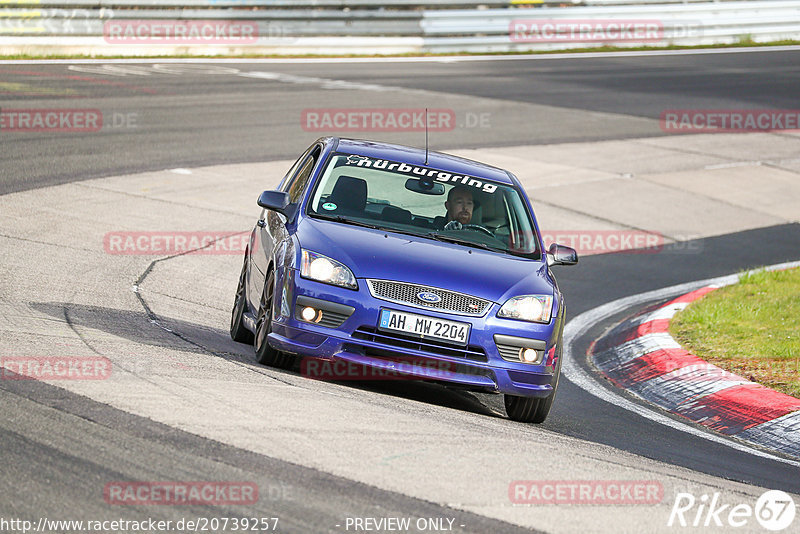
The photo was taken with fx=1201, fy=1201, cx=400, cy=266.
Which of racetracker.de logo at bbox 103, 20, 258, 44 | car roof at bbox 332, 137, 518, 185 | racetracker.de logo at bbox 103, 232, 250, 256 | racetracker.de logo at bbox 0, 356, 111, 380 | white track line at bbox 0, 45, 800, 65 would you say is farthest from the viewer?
racetracker.de logo at bbox 103, 20, 258, 44

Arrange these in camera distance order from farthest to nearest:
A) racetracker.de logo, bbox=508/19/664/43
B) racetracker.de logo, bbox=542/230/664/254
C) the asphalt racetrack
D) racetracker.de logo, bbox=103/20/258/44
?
racetracker.de logo, bbox=508/19/664/43
racetracker.de logo, bbox=103/20/258/44
racetracker.de logo, bbox=542/230/664/254
the asphalt racetrack

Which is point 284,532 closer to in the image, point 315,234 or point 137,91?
point 315,234

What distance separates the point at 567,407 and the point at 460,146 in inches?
468

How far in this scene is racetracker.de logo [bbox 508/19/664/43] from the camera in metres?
32.7

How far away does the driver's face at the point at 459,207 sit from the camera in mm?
8484

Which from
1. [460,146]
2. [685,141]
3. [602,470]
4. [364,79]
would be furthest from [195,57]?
[602,470]

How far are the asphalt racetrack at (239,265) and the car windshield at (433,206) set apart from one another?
112 centimetres

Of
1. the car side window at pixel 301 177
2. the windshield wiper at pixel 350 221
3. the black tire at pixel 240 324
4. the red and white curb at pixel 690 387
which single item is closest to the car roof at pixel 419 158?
the car side window at pixel 301 177

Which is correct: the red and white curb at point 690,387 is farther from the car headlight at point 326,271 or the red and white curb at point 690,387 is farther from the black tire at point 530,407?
the car headlight at point 326,271

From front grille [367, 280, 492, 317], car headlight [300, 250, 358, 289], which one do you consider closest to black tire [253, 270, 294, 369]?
car headlight [300, 250, 358, 289]

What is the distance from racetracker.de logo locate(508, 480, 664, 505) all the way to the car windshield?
2754 mm

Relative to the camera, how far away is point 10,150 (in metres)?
16.3

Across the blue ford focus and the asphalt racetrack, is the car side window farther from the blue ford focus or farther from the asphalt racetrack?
the asphalt racetrack

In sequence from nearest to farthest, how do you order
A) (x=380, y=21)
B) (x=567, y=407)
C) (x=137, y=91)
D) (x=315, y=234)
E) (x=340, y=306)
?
1. (x=340, y=306)
2. (x=315, y=234)
3. (x=567, y=407)
4. (x=137, y=91)
5. (x=380, y=21)
